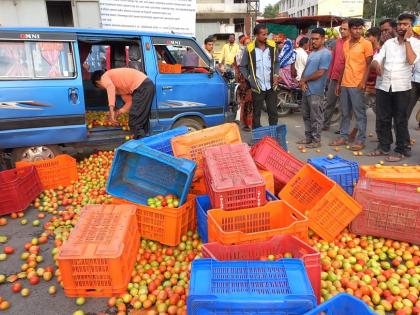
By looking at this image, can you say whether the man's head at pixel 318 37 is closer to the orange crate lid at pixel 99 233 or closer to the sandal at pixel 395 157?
the sandal at pixel 395 157

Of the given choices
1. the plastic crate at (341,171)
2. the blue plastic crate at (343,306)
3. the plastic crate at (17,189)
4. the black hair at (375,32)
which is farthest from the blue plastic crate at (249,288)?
the black hair at (375,32)

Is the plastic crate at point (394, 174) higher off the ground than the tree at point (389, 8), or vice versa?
the tree at point (389, 8)

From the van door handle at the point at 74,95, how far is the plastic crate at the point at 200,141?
2.26 m

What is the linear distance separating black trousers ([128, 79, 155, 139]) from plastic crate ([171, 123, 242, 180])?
6.32 ft

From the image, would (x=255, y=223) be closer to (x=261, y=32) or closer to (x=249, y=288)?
(x=249, y=288)

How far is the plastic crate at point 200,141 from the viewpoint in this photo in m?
4.13

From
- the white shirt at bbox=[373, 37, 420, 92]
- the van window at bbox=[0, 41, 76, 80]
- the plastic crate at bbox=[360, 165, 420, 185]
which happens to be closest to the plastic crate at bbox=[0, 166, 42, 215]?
the van window at bbox=[0, 41, 76, 80]

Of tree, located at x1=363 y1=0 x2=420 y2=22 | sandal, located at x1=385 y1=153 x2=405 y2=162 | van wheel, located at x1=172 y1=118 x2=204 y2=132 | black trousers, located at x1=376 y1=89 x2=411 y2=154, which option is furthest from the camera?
tree, located at x1=363 y1=0 x2=420 y2=22

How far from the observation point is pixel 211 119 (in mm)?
6762

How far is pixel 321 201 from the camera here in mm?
3646

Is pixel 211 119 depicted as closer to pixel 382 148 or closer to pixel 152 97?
pixel 152 97

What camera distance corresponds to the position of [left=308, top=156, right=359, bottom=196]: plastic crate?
13.5 feet

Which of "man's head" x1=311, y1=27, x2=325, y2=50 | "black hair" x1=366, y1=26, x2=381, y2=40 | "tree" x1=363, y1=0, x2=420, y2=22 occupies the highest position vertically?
"tree" x1=363, y1=0, x2=420, y2=22

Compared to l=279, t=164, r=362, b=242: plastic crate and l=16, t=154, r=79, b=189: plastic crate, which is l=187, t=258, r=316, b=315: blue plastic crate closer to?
l=279, t=164, r=362, b=242: plastic crate
